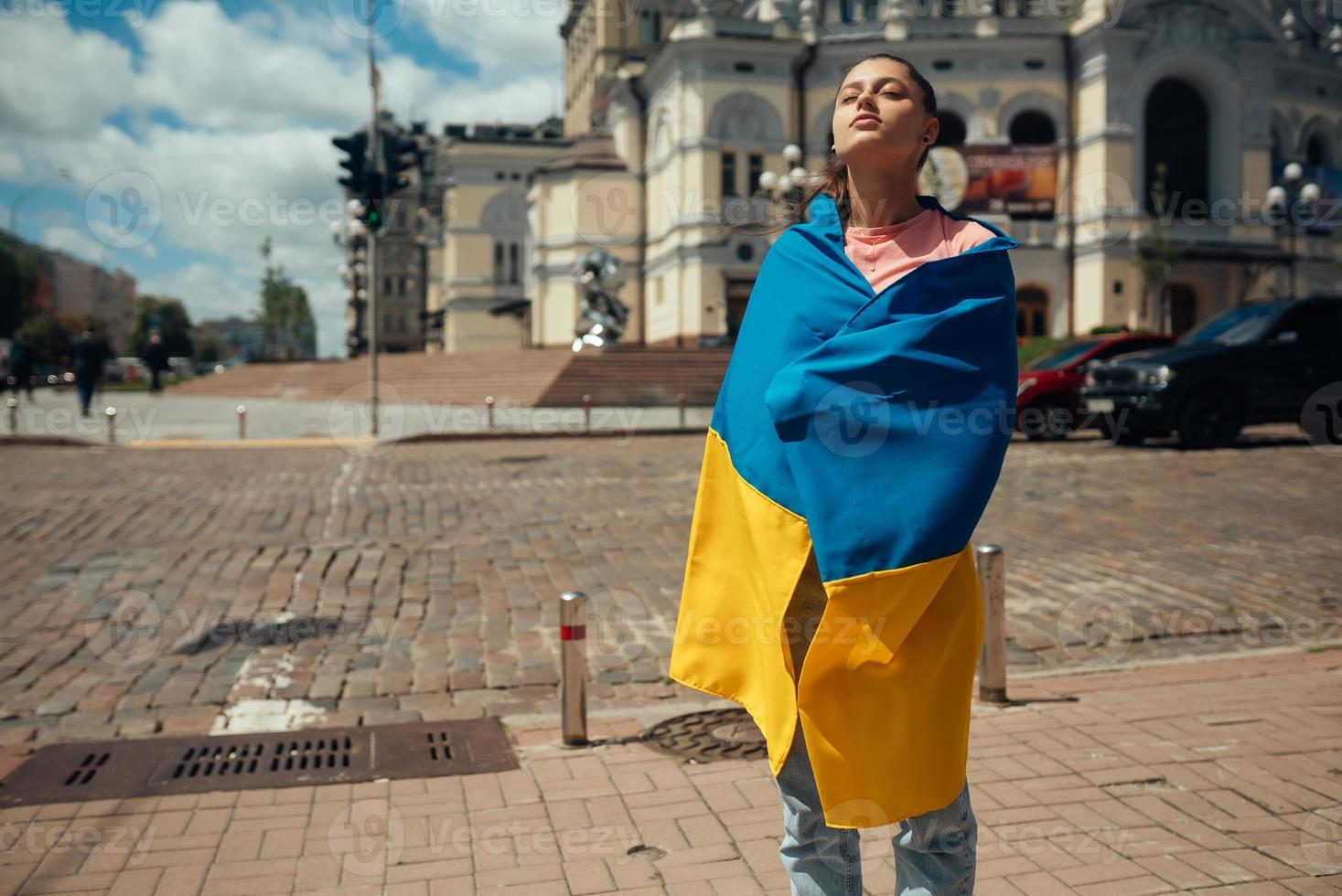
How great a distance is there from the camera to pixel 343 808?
14.0 feet

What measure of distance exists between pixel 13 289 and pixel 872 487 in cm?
8570

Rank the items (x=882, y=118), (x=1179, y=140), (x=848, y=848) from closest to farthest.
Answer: (x=882, y=118)
(x=848, y=848)
(x=1179, y=140)

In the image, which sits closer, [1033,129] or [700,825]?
[700,825]

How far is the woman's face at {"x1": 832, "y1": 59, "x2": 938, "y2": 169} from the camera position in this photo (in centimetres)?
236

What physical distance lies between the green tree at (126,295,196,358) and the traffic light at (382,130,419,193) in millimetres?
92524

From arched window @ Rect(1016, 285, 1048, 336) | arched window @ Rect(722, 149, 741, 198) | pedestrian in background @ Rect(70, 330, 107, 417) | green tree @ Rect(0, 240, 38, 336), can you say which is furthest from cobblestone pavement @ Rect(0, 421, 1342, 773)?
green tree @ Rect(0, 240, 38, 336)

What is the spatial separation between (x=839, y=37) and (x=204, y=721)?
147 ft

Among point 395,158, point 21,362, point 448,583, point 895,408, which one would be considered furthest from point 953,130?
point 895,408

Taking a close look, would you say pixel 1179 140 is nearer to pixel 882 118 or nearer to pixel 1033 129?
pixel 1033 129

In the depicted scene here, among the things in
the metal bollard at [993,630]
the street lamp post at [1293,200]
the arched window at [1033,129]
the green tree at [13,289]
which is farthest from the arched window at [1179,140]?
the green tree at [13,289]

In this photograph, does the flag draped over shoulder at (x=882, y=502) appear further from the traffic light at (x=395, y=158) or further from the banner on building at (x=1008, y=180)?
the banner on building at (x=1008, y=180)

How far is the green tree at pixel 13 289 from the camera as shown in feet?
246

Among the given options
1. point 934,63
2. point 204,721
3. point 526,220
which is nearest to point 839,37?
point 934,63

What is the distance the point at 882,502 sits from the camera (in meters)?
2.25
